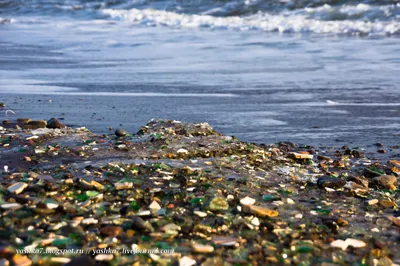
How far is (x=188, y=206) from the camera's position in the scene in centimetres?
304

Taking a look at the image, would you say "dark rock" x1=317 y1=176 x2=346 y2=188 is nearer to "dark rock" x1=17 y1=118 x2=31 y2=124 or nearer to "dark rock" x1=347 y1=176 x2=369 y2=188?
"dark rock" x1=347 y1=176 x2=369 y2=188

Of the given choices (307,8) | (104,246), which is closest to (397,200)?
(104,246)

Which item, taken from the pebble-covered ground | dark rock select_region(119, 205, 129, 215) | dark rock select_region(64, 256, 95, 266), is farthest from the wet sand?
dark rock select_region(64, 256, 95, 266)

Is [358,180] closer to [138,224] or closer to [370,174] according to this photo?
[370,174]

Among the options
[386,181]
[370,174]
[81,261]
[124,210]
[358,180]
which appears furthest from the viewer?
[370,174]

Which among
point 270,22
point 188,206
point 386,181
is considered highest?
point 188,206

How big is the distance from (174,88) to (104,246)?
526 cm

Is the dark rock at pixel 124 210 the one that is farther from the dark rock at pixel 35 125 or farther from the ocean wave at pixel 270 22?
the ocean wave at pixel 270 22

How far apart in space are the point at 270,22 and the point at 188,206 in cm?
1432

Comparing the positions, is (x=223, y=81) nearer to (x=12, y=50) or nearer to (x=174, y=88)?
(x=174, y=88)

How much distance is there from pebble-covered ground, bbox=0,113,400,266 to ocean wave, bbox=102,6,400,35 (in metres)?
10.4

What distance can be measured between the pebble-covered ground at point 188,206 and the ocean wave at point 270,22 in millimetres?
10369

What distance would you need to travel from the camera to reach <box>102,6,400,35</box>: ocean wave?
14.6 meters

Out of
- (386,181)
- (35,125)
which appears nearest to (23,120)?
(35,125)
